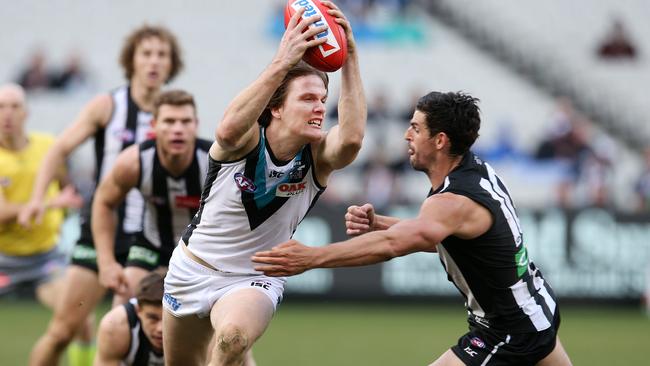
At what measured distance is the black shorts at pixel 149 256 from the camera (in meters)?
7.95

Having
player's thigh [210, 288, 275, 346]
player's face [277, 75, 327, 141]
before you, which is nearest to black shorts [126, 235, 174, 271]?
player's thigh [210, 288, 275, 346]

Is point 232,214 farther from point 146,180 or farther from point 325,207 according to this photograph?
point 325,207

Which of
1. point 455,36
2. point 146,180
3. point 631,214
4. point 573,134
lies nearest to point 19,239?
point 146,180

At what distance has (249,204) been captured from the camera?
6.09 metres

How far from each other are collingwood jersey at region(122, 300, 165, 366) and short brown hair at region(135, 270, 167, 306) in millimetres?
102

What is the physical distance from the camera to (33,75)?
893 inches

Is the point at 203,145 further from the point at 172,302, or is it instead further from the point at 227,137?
the point at 227,137

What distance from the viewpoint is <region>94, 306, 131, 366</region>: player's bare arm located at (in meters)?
6.92

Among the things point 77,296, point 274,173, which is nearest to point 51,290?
point 77,296

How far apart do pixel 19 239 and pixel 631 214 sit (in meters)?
8.97

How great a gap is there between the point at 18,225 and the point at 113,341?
3.28 meters

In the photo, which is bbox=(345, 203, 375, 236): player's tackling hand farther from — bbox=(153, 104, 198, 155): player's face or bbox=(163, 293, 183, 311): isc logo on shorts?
bbox=(153, 104, 198, 155): player's face

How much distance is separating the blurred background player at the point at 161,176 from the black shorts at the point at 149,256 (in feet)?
0.69

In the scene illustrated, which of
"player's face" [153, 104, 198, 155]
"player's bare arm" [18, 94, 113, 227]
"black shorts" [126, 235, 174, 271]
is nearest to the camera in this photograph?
"player's face" [153, 104, 198, 155]
